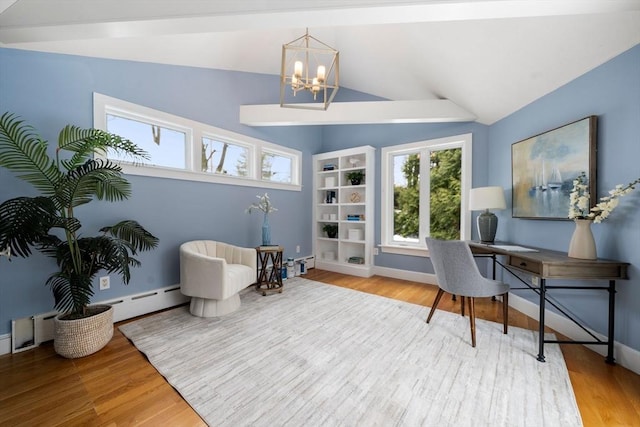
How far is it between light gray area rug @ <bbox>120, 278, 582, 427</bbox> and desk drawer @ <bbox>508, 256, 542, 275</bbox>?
63cm

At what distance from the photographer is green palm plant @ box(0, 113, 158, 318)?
157 cm

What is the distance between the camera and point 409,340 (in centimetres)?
207

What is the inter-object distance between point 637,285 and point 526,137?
5.37 feet

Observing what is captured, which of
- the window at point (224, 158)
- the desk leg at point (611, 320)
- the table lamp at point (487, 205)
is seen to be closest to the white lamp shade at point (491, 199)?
the table lamp at point (487, 205)

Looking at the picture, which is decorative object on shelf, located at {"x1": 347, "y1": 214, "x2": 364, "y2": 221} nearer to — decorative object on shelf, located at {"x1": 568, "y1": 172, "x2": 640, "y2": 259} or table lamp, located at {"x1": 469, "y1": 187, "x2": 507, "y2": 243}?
table lamp, located at {"x1": 469, "y1": 187, "x2": 507, "y2": 243}

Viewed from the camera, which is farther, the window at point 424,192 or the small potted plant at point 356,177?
the small potted plant at point 356,177

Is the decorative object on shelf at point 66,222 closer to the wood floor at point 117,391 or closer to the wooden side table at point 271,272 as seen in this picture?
the wood floor at point 117,391

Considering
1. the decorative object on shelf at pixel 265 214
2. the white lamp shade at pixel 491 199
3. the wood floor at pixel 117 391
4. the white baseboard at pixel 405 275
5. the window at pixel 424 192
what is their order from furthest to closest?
the white baseboard at pixel 405 275
the window at pixel 424 192
the decorative object on shelf at pixel 265 214
the white lamp shade at pixel 491 199
the wood floor at pixel 117 391

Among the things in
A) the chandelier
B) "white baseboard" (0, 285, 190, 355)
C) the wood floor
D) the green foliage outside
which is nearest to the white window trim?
the chandelier

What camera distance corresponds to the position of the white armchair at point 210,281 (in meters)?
2.37

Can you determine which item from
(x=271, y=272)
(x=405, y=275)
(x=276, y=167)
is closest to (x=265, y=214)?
(x=271, y=272)

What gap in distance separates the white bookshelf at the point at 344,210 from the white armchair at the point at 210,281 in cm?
202

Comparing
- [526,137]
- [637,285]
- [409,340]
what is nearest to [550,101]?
[526,137]

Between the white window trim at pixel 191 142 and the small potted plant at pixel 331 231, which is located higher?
the white window trim at pixel 191 142
